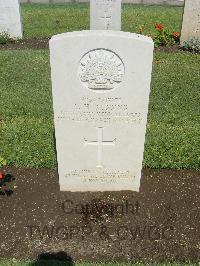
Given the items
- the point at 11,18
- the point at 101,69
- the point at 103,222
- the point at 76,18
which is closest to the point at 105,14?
the point at 11,18

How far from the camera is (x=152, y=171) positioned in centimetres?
522

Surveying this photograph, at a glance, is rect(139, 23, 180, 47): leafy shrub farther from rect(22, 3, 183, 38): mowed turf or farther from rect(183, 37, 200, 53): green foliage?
rect(22, 3, 183, 38): mowed turf

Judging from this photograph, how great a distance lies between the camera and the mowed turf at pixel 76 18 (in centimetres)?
1138

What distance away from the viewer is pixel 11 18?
33.6ft

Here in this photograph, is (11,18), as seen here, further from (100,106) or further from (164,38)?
(100,106)

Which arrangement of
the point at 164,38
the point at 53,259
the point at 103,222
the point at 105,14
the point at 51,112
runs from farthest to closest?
the point at 164,38, the point at 105,14, the point at 51,112, the point at 103,222, the point at 53,259

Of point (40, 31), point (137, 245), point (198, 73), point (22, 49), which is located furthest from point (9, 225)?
point (40, 31)

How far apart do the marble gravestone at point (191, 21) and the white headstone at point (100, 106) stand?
20.6 ft

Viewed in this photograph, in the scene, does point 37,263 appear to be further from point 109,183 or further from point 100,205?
point 109,183

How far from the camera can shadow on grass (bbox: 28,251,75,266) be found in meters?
3.80

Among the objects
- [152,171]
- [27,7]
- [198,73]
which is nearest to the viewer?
[152,171]

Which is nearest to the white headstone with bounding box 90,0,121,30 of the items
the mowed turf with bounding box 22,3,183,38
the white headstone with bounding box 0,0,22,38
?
the mowed turf with bounding box 22,3,183,38

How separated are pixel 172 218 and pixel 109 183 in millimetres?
865

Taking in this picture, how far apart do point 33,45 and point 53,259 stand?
7412mm
